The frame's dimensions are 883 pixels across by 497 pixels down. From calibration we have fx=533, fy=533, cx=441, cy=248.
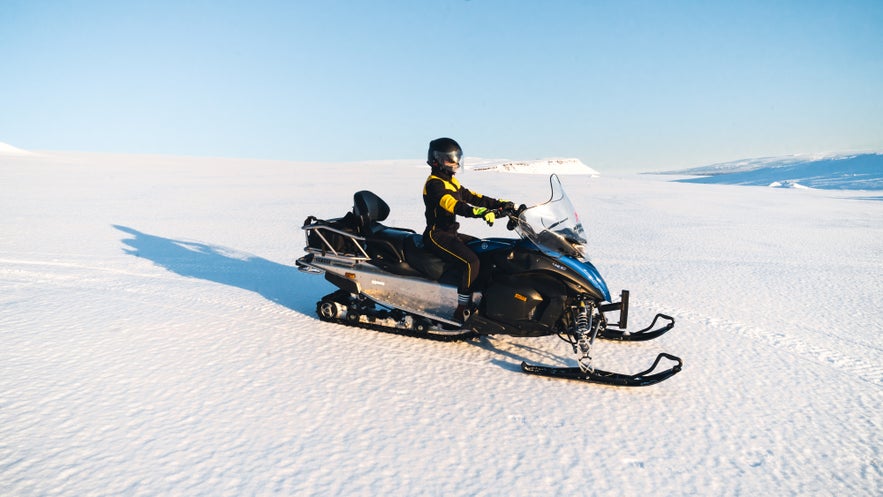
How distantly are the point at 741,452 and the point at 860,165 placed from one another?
68766 mm

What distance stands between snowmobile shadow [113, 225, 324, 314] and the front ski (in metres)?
2.78

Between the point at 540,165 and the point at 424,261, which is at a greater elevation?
the point at 540,165

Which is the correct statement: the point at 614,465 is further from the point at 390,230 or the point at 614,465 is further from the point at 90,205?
the point at 90,205

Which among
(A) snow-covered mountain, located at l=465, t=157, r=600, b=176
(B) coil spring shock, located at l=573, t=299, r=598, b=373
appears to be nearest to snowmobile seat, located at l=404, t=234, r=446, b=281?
(B) coil spring shock, located at l=573, t=299, r=598, b=373

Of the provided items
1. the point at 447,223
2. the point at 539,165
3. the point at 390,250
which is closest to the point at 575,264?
the point at 447,223

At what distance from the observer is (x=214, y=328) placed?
514 centimetres

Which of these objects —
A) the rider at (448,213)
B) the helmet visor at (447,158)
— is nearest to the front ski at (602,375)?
the rider at (448,213)

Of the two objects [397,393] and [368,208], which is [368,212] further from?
[397,393]

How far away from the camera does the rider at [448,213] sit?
16.0 feet

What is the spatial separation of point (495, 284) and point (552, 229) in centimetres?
71

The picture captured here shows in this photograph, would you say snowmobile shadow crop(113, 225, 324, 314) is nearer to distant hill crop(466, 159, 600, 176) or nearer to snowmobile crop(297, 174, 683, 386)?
snowmobile crop(297, 174, 683, 386)

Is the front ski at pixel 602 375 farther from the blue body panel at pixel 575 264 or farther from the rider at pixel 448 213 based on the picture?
the rider at pixel 448 213

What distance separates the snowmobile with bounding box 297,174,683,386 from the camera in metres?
4.51

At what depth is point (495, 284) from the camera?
15.6ft
